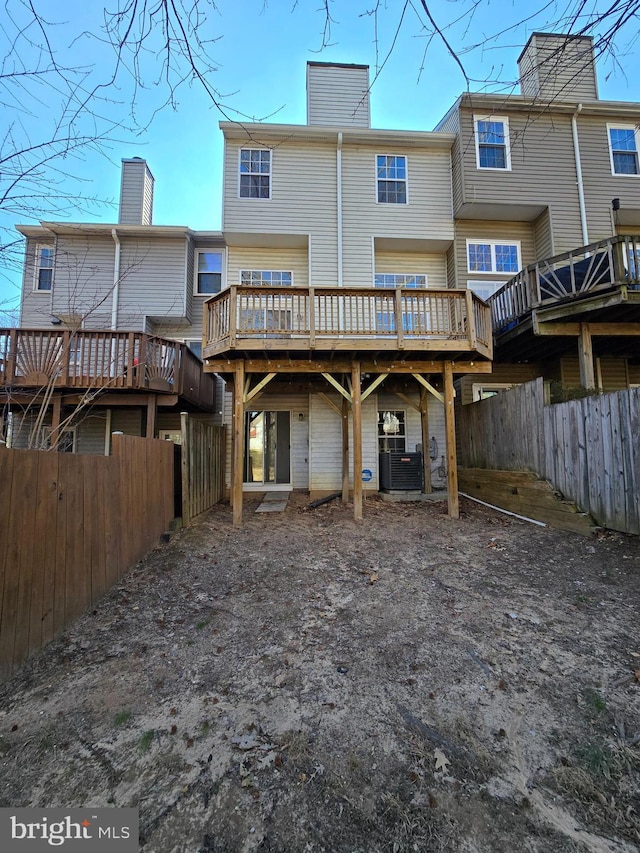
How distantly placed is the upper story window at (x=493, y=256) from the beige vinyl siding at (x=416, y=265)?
79 cm

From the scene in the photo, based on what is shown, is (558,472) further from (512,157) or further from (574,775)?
(512,157)

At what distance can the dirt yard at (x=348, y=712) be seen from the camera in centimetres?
166

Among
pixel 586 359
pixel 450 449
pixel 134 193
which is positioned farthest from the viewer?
pixel 134 193

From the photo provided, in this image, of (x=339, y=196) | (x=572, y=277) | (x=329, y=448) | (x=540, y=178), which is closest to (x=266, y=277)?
(x=339, y=196)

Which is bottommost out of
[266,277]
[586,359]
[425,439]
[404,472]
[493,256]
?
[404,472]

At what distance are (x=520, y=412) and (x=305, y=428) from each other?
5225mm

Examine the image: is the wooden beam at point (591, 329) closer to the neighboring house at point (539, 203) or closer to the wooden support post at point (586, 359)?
the wooden support post at point (586, 359)

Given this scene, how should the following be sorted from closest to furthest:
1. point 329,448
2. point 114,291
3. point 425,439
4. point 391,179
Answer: point 425,439 → point 329,448 → point 391,179 → point 114,291

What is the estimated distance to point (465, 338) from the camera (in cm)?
718

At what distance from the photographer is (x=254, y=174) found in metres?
10.1

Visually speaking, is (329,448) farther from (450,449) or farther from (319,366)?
(450,449)

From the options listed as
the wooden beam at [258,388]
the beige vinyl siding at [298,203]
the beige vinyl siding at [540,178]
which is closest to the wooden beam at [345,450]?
the wooden beam at [258,388]

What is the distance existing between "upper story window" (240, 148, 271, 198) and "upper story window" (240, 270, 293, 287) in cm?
196

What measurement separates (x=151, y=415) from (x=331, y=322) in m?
4.63
